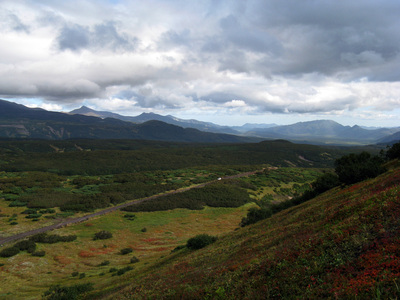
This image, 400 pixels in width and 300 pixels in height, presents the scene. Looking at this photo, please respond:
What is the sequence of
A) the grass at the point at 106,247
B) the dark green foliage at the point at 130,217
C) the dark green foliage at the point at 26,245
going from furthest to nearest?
the dark green foliage at the point at 130,217 < the dark green foliage at the point at 26,245 < the grass at the point at 106,247

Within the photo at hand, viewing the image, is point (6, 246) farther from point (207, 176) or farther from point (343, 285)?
point (207, 176)

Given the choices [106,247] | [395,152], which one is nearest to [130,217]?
[106,247]

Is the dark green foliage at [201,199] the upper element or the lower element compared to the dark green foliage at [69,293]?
lower

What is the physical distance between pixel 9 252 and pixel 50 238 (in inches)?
357

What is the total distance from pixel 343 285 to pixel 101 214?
272 feet

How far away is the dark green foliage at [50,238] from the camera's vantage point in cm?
5194

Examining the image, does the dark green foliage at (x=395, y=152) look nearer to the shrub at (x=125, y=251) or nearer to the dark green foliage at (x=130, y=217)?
the shrub at (x=125, y=251)

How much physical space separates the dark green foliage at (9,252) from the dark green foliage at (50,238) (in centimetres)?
613

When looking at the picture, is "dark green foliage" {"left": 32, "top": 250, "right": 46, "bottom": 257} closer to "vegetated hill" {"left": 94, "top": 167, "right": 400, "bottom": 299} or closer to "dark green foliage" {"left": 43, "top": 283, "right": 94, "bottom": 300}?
"dark green foliage" {"left": 43, "top": 283, "right": 94, "bottom": 300}

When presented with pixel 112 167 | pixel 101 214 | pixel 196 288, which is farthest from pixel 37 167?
pixel 196 288

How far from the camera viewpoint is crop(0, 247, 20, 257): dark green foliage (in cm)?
4353

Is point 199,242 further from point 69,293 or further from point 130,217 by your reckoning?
point 130,217

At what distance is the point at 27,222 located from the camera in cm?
6431

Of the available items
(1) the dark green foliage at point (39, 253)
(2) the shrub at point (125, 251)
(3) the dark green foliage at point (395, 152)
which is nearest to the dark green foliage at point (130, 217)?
(2) the shrub at point (125, 251)
